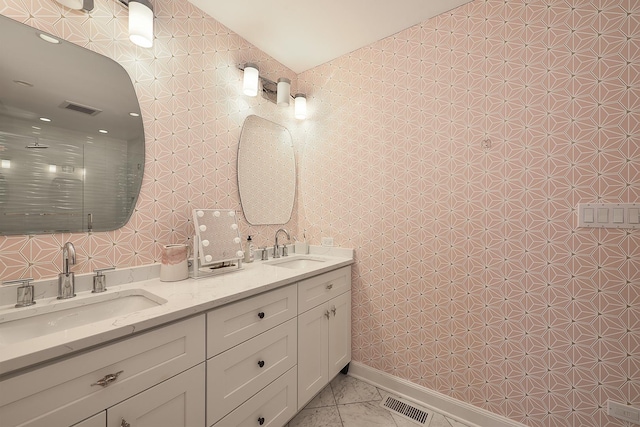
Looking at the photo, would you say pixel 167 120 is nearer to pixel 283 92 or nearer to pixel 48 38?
pixel 48 38

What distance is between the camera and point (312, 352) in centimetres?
161

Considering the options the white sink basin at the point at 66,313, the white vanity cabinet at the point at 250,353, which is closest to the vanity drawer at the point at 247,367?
the white vanity cabinet at the point at 250,353

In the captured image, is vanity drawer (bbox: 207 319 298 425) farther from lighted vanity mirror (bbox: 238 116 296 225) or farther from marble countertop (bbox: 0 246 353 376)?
lighted vanity mirror (bbox: 238 116 296 225)

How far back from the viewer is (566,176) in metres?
1.34

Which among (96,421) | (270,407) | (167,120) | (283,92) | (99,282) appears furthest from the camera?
(283,92)

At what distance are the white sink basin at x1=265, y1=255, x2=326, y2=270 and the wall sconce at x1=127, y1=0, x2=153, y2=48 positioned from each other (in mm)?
1503

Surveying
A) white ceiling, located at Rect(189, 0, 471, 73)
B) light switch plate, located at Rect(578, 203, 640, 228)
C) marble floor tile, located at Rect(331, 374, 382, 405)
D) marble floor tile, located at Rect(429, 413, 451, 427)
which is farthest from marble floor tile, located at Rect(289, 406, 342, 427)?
white ceiling, located at Rect(189, 0, 471, 73)

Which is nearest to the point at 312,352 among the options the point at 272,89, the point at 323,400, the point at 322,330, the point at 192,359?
the point at 322,330

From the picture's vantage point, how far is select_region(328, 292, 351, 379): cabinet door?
179 centimetres

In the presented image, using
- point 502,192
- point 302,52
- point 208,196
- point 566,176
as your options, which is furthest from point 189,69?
point 566,176

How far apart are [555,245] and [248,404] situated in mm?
1744

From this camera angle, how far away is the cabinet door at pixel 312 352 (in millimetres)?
1518

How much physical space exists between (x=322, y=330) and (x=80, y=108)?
1740 millimetres

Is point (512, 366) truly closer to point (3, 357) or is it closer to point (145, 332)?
point (145, 332)
